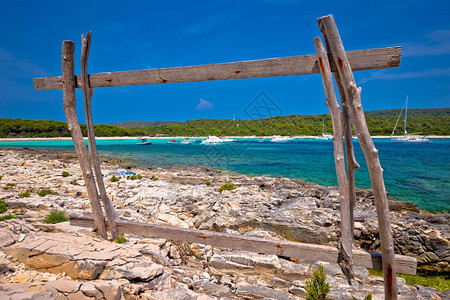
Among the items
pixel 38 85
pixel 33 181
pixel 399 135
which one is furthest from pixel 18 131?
pixel 399 135

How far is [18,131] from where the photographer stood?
279 ft

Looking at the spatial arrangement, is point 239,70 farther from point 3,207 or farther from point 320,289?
point 3,207

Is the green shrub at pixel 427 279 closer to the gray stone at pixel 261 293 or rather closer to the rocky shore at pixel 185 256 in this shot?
the rocky shore at pixel 185 256

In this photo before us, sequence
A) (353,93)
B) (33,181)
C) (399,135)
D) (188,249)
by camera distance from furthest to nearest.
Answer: (399,135) → (33,181) → (188,249) → (353,93)

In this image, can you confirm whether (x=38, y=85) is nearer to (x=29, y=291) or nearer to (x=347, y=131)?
(x=29, y=291)

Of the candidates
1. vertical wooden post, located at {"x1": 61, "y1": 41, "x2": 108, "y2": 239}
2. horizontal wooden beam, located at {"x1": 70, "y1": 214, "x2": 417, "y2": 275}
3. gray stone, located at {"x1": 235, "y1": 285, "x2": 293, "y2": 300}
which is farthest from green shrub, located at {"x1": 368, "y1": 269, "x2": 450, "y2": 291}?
vertical wooden post, located at {"x1": 61, "y1": 41, "x2": 108, "y2": 239}

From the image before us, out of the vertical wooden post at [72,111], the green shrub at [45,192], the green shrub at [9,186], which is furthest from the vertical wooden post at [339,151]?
the green shrub at [9,186]

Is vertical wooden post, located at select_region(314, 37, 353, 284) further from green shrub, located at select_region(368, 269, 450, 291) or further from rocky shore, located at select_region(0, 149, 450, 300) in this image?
green shrub, located at select_region(368, 269, 450, 291)

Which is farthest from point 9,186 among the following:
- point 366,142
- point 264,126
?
point 264,126

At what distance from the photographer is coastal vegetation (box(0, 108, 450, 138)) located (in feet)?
293

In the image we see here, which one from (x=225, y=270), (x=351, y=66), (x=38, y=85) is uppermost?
(x=38, y=85)

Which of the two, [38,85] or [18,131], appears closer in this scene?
[38,85]

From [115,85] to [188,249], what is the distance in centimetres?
386

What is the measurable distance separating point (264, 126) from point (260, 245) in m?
119
